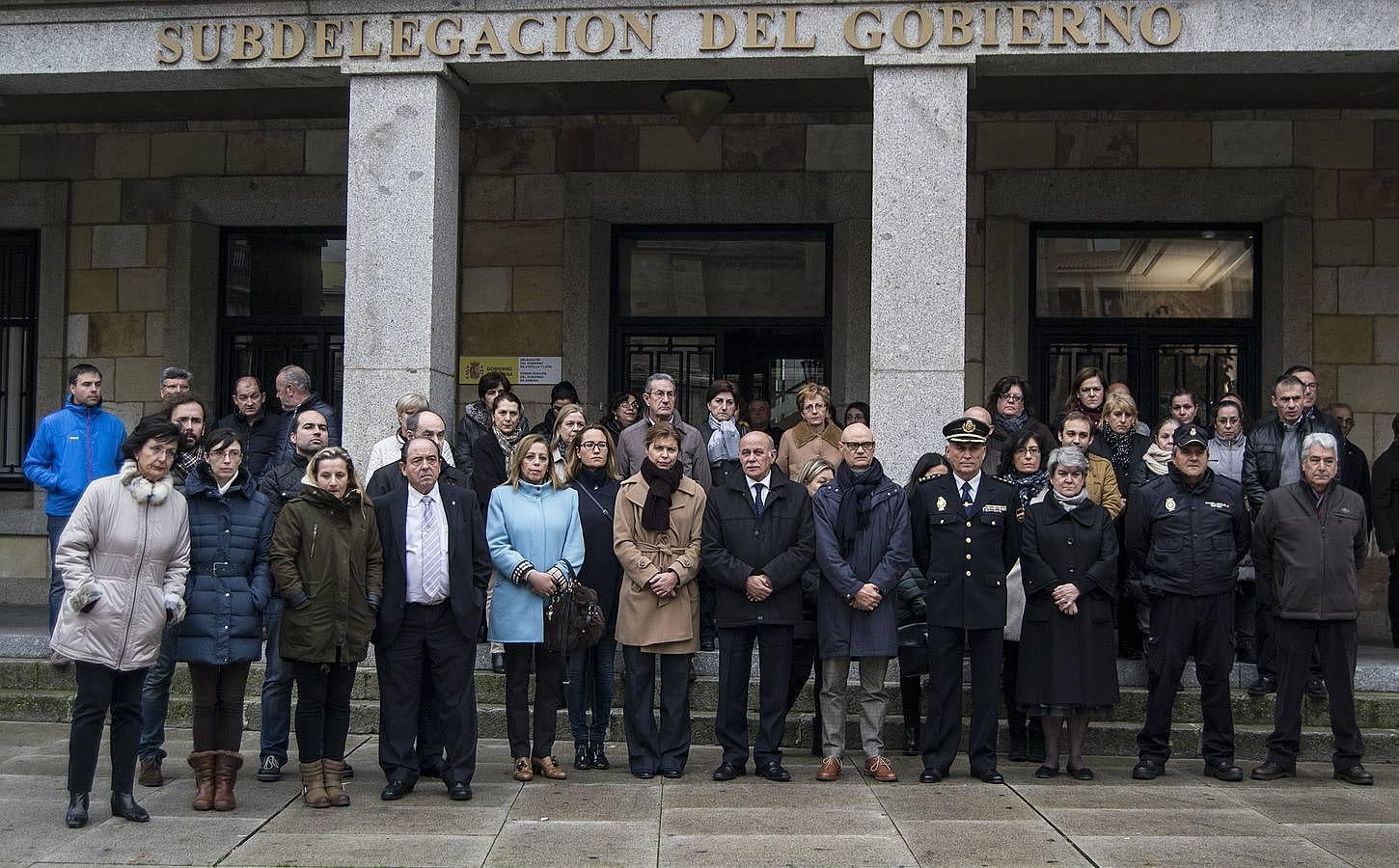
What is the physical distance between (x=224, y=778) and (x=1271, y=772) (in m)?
5.42

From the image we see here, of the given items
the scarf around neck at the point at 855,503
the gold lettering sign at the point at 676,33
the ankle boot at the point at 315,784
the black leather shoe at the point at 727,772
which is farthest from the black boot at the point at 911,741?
the gold lettering sign at the point at 676,33

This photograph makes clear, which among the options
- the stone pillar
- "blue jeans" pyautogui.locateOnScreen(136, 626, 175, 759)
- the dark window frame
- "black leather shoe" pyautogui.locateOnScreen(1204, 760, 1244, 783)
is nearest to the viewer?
"blue jeans" pyautogui.locateOnScreen(136, 626, 175, 759)

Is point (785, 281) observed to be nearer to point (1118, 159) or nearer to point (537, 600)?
point (1118, 159)

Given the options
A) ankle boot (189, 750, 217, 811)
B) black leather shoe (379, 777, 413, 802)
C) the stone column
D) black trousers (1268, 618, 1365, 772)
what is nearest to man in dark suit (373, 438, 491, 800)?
black leather shoe (379, 777, 413, 802)

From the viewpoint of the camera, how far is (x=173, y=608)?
22.0 ft

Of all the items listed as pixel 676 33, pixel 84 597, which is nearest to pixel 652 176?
pixel 676 33

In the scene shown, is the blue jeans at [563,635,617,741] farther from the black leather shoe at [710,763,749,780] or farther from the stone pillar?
the stone pillar

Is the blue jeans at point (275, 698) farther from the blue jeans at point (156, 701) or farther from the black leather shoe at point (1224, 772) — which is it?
the black leather shoe at point (1224, 772)

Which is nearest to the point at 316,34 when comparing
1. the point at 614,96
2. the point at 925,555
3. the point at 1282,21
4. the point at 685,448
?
the point at 614,96

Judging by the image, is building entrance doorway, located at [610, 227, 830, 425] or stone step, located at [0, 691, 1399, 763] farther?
building entrance doorway, located at [610, 227, 830, 425]

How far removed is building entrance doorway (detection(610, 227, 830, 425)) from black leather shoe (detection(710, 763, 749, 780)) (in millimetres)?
5286

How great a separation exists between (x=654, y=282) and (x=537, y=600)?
5.83m

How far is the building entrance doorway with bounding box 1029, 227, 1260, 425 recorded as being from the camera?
12.5 meters

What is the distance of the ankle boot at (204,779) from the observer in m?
7.00
